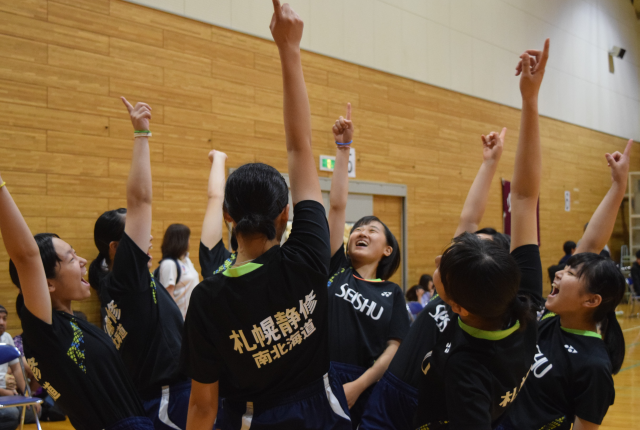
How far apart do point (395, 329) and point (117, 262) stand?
1.21 m

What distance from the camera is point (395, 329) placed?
2.45 metres

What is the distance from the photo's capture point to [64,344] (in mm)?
1847

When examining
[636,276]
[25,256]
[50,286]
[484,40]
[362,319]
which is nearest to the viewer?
[25,256]

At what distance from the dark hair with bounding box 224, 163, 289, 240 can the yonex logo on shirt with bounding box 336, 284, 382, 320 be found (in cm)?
101

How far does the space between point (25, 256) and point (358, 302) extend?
1.34 metres

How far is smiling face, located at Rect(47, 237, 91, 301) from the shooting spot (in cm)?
200

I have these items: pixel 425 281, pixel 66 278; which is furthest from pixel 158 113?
pixel 66 278

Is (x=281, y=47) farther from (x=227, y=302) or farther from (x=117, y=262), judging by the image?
(x=117, y=262)

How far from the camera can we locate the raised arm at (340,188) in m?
2.52

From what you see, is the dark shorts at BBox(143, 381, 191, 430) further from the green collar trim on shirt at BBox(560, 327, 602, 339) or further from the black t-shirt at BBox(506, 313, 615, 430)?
the green collar trim on shirt at BBox(560, 327, 602, 339)

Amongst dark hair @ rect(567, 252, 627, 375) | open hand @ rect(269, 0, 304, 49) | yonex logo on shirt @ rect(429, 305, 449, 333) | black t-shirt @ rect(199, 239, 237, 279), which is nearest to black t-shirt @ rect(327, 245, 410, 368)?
yonex logo on shirt @ rect(429, 305, 449, 333)

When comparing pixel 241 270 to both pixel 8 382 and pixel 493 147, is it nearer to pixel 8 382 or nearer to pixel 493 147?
pixel 493 147

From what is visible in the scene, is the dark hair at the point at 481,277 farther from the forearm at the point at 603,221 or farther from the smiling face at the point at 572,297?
the forearm at the point at 603,221

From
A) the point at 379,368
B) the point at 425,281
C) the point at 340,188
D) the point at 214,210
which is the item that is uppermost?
the point at 340,188
